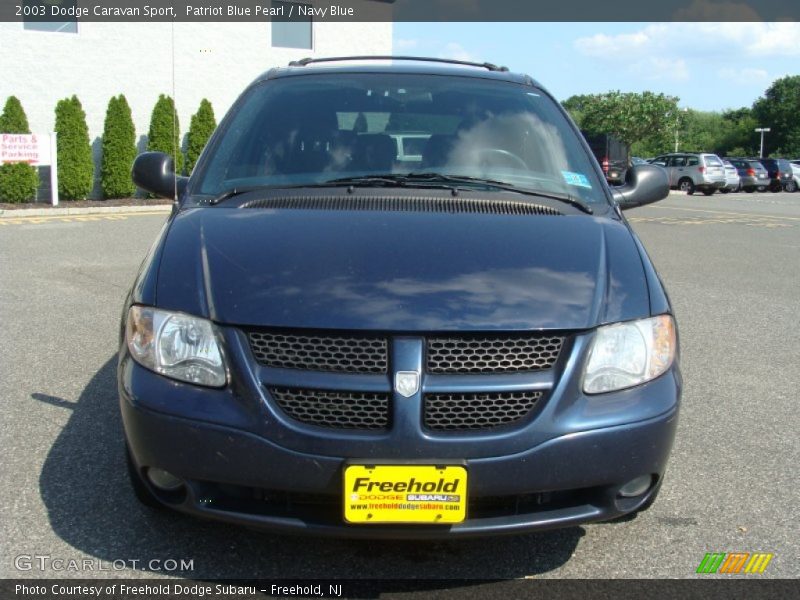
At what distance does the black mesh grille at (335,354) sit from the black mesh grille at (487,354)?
6.1 inches

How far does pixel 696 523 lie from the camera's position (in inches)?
132

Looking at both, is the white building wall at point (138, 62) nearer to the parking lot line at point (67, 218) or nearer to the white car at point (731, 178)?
the parking lot line at point (67, 218)

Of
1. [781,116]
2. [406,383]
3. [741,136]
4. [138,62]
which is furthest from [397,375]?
[741,136]

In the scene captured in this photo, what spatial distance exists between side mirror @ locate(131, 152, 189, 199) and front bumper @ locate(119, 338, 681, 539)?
1.59 m

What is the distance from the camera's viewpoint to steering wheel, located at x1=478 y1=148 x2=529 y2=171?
3.81 m

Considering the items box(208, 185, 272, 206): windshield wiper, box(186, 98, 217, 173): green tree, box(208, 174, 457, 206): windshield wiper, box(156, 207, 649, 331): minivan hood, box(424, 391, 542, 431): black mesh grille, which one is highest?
box(186, 98, 217, 173): green tree

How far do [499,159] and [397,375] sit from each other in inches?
63.5

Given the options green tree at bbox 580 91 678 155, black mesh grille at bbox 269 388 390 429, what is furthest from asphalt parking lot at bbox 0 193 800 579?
green tree at bbox 580 91 678 155

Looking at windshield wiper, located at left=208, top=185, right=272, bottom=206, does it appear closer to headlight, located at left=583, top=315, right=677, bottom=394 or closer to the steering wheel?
the steering wheel

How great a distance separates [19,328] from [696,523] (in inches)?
203

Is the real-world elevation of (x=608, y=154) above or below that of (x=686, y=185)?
above

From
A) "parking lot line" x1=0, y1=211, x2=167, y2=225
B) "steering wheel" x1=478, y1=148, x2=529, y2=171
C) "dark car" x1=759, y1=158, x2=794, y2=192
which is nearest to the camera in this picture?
"steering wheel" x1=478, y1=148, x2=529, y2=171

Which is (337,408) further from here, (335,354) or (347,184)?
(347,184)

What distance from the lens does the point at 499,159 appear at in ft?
12.6
